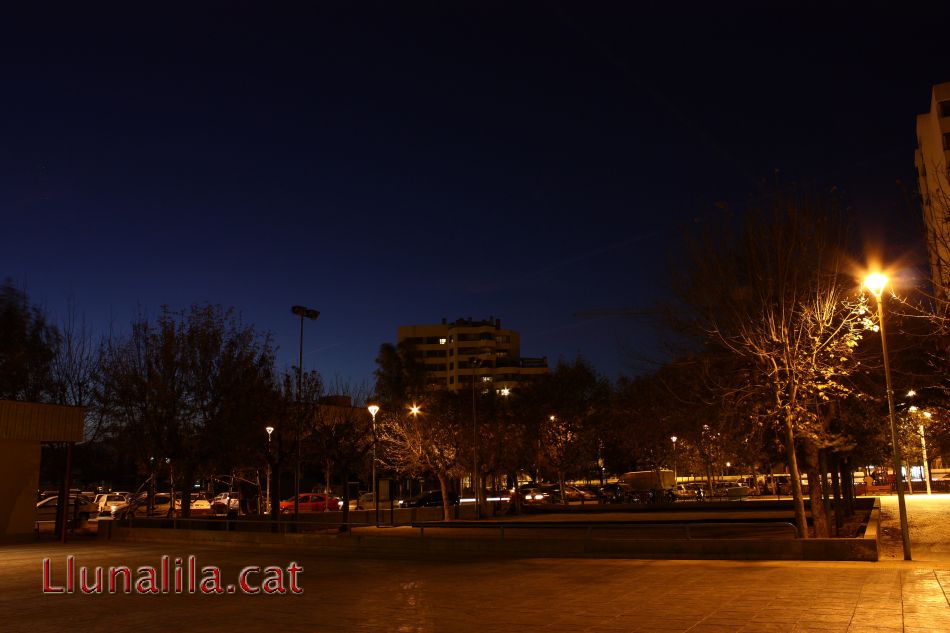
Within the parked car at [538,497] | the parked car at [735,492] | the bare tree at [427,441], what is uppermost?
the bare tree at [427,441]

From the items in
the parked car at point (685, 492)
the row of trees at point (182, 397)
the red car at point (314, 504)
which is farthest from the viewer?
the parked car at point (685, 492)

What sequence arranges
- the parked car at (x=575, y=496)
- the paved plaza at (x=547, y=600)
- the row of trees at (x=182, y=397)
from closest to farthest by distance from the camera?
the paved plaza at (x=547, y=600), the row of trees at (x=182, y=397), the parked car at (x=575, y=496)

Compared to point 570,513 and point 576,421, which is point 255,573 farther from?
point 576,421

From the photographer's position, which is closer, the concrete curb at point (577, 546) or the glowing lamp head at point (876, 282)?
the glowing lamp head at point (876, 282)

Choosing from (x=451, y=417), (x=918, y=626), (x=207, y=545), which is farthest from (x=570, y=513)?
(x=918, y=626)

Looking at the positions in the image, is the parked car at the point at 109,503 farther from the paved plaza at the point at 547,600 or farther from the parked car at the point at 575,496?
the paved plaza at the point at 547,600

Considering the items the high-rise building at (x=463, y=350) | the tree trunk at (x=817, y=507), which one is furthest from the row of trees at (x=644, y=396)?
the high-rise building at (x=463, y=350)

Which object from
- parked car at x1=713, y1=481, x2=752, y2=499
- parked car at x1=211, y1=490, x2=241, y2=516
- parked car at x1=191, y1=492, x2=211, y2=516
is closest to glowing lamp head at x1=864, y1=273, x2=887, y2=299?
parked car at x1=211, y1=490, x2=241, y2=516

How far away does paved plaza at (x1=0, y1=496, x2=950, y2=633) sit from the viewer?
→ 402 inches

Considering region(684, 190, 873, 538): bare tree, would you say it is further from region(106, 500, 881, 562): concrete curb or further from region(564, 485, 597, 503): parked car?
region(564, 485, 597, 503): parked car

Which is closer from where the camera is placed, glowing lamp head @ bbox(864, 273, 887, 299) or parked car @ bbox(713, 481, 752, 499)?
glowing lamp head @ bbox(864, 273, 887, 299)

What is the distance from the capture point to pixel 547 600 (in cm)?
1223

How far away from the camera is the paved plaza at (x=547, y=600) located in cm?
1020

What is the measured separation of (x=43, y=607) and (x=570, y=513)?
103 ft
